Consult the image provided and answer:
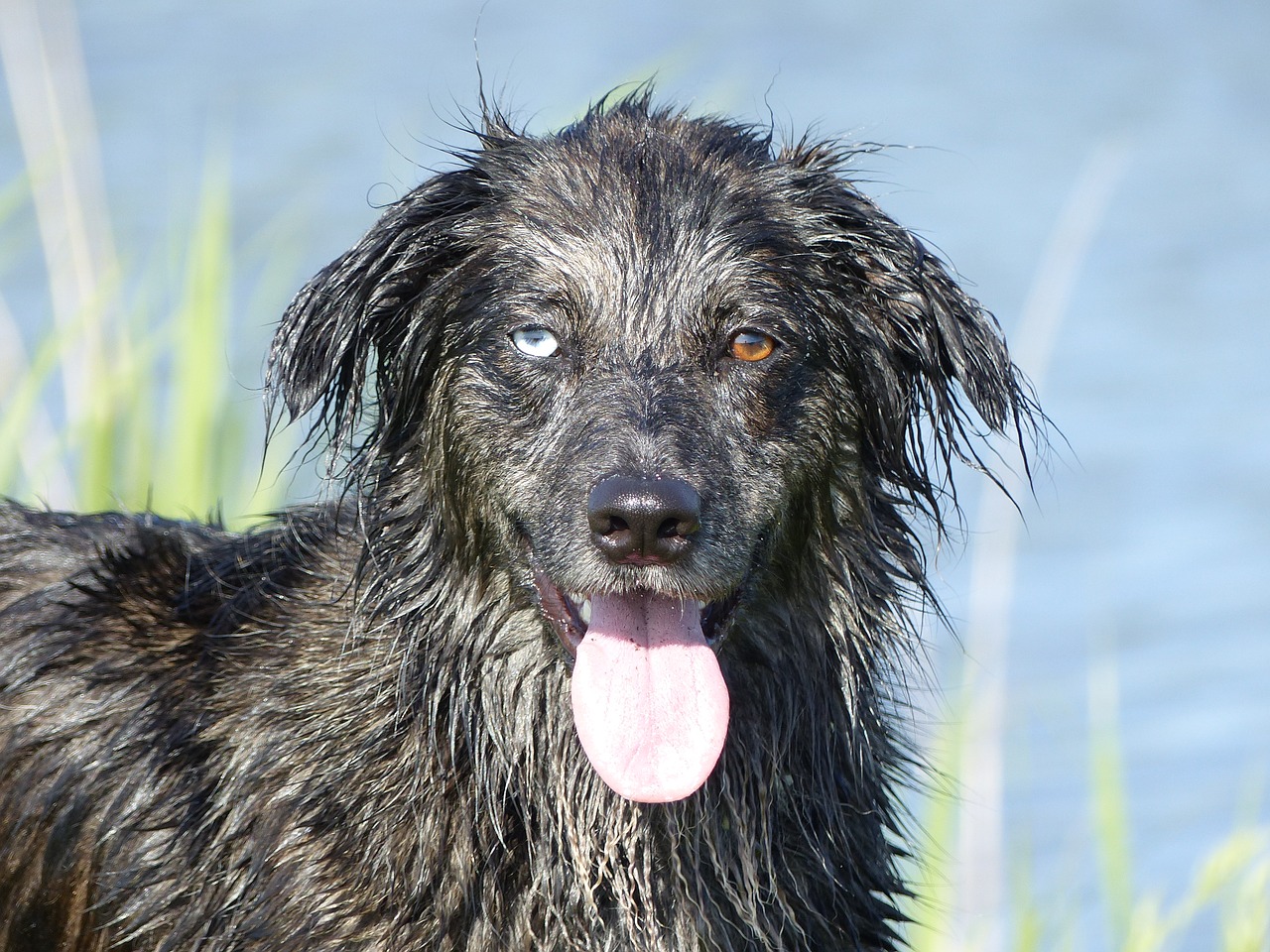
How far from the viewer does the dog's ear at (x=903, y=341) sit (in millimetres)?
3943

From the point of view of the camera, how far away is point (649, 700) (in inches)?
145

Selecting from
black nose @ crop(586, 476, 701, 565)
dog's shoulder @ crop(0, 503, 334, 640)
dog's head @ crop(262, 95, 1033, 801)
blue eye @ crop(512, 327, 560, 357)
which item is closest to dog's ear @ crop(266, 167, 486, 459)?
dog's head @ crop(262, 95, 1033, 801)

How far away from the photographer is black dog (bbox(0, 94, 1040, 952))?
3766 mm

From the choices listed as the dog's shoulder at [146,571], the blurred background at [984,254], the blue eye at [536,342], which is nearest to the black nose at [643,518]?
the blue eye at [536,342]

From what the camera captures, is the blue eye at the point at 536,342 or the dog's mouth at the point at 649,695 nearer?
the dog's mouth at the point at 649,695

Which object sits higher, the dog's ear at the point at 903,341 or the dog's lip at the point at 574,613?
the dog's ear at the point at 903,341

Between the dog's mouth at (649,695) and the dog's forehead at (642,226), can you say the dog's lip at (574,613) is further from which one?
the dog's forehead at (642,226)


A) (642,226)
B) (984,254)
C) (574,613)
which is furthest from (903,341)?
(984,254)

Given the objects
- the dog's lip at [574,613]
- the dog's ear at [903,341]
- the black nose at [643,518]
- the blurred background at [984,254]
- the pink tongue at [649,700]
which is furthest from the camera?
the blurred background at [984,254]

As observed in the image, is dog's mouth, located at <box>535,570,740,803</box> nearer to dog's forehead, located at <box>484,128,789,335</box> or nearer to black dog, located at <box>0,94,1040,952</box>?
black dog, located at <box>0,94,1040,952</box>

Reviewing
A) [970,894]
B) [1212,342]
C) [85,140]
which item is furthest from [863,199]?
[1212,342]

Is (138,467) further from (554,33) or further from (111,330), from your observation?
(554,33)

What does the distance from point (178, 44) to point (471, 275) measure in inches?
417

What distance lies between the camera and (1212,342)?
11430 mm
